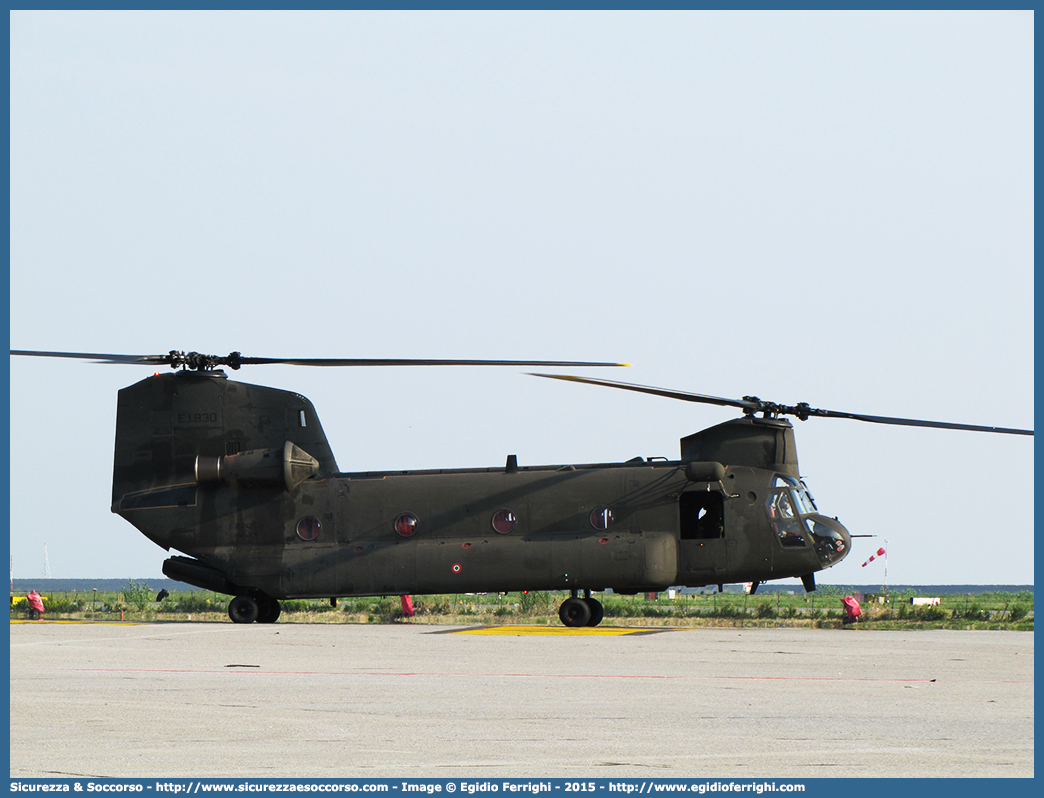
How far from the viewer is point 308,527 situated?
28.4 m

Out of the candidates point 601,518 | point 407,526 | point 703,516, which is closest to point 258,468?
point 407,526

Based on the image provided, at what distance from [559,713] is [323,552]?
42.8 feet

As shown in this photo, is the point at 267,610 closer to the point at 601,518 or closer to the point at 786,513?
the point at 601,518

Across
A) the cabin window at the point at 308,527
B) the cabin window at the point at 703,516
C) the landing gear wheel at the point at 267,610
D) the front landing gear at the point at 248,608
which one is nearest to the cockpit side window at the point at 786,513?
the cabin window at the point at 703,516

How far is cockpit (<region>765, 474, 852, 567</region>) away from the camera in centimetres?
2788

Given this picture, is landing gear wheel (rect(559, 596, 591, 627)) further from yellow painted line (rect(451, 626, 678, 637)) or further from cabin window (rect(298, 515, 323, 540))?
cabin window (rect(298, 515, 323, 540))

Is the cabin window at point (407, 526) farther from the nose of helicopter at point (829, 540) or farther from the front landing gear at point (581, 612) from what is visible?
the nose of helicopter at point (829, 540)

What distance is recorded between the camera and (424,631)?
33438mm

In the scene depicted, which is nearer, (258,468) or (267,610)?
(258,468)

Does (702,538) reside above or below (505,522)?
below

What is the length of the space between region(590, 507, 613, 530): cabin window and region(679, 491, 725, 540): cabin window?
165cm

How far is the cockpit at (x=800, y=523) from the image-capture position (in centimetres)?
2788

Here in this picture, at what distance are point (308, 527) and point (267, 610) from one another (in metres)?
3.65
